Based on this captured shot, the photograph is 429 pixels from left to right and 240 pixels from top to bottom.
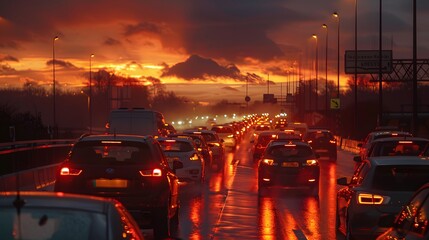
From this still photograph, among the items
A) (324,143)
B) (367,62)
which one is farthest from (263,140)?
(367,62)

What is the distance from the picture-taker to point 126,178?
45.4ft

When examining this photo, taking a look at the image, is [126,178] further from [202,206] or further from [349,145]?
[349,145]

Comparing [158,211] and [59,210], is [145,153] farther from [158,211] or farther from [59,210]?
[59,210]

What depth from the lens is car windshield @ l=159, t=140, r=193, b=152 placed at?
26.4 metres

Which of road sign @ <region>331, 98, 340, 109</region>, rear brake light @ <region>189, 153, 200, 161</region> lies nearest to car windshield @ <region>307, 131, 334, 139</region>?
rear brake light @ <region>189, 153, 200, 161</region>

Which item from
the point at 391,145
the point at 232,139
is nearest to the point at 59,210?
the point at 391,145

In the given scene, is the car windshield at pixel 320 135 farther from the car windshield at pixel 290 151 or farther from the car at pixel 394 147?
the car at pixel 394 147

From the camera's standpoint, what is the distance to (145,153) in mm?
14031

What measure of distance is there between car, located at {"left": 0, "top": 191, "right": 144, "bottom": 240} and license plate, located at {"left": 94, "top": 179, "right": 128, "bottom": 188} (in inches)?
289

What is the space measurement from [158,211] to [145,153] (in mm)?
933

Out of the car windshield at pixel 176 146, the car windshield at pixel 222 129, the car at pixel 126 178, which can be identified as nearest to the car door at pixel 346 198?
the car at pixel 126 178

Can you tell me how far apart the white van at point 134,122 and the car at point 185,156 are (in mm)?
8624

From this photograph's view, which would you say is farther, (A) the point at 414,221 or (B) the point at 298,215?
(B) the point at 298,215

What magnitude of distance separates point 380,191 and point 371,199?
16cm
